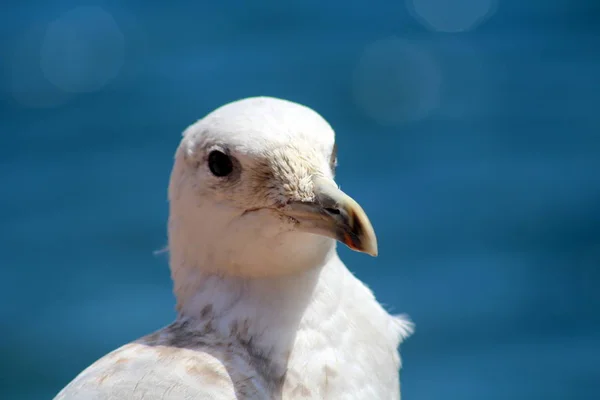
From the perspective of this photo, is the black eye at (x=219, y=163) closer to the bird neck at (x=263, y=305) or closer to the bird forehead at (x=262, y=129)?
the bird forehead at (x=262, y=129)

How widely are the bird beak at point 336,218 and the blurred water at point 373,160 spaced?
2.88 metres

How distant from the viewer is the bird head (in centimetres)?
208

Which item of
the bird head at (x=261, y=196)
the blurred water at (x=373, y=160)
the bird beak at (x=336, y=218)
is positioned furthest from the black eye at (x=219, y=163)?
the blurred water at (x=373, y=160)

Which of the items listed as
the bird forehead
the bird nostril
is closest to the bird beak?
the bird nostril

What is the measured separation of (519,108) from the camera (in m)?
6.18

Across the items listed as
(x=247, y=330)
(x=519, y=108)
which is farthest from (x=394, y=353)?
(x=519, y=108)

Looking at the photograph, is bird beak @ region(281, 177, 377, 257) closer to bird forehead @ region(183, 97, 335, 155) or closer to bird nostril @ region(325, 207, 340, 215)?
bird nostril @ region(325, 207, 340, 215)

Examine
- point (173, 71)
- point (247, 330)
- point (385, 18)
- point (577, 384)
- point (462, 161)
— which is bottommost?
point (247, 330)

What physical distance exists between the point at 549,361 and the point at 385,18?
2.71 metres

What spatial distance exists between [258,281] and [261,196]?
7.8 inches

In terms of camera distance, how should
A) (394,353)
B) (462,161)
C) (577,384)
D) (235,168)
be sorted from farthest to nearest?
1. (462,161)
2. (577,384)
3. (394,353)
4. (235,168)

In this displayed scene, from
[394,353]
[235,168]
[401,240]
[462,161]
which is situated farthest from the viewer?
[462,161]

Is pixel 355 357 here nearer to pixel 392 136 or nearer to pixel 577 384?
pixel 577 384

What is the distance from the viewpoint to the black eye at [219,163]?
219 centimetres
